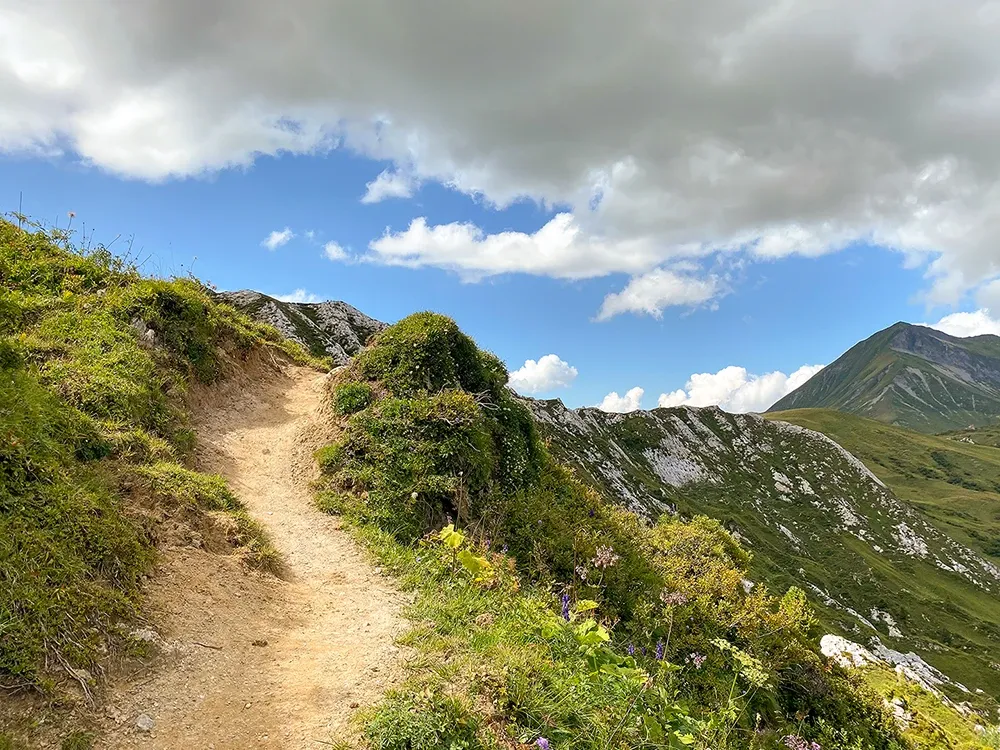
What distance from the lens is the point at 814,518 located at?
118500 mm

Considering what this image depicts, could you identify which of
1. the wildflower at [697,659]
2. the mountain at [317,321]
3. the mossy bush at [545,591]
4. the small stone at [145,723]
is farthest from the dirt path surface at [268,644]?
the mountain at [317,321]

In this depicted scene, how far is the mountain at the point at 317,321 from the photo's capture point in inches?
2067

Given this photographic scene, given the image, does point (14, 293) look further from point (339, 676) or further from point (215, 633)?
point (339, 676)

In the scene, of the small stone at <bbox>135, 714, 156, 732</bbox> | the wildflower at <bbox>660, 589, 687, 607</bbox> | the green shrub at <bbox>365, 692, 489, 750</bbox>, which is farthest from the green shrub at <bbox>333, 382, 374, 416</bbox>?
the green shrub at <bbox>365, 692, 489, 750</bbox>

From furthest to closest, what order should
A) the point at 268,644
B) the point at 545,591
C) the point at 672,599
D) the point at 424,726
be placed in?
the point at 672,599
the point at 545,591
the point at 268,644
the point at 424,726

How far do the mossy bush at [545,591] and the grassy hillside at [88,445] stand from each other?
326 cm

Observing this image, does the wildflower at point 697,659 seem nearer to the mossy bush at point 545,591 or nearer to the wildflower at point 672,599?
the mossy bush at point 545,591

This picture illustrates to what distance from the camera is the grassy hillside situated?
18.0ft

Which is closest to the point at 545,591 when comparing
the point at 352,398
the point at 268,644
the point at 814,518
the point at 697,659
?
the point at 697,659

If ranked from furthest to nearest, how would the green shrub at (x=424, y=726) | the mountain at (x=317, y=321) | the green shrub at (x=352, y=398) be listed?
the mountain at (x=317, y=321)
the green shrub at (x=352, y=398)
the green shrub at (x=424, y=726)

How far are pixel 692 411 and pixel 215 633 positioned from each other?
503 ft

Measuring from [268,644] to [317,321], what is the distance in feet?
186

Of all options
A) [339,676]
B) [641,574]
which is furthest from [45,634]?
[641,574]

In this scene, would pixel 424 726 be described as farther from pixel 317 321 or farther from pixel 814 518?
pixel 814 518
